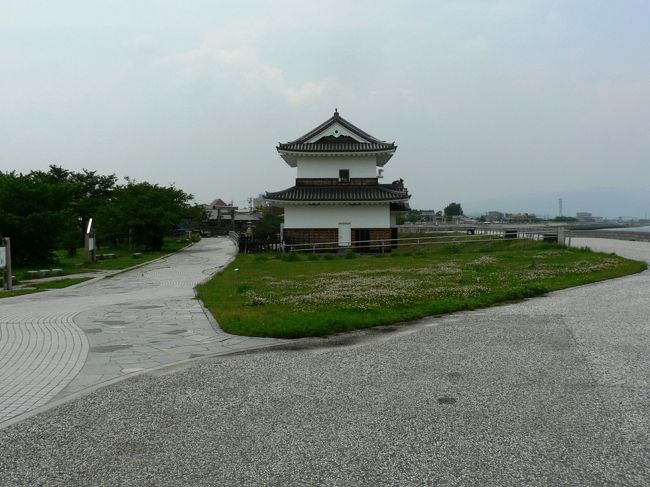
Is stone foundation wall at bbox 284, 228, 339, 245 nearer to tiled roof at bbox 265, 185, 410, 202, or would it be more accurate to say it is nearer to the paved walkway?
tiled roof at bbox 265, 185, 410, 202

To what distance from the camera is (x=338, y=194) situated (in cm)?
3738

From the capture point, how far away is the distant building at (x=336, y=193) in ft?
122

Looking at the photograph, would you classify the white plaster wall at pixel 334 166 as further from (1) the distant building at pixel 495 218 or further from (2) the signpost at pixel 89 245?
(1) the distant building at pixel 495 218

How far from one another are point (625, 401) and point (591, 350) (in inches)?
92.3

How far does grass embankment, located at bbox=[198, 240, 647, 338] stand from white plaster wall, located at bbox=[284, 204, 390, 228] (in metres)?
14.1

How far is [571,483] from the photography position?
12.8 ft

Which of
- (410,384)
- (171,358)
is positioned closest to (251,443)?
(410,384)

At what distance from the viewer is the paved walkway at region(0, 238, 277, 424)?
6.66m

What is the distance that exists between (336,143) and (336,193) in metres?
4.06

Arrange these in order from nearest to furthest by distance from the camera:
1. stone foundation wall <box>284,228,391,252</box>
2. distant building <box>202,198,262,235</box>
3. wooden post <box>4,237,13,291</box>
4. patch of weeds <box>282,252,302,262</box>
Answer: wooden post <box>4,237,13,291</box> < patch of weeds <box>282,252,302,262</box> < stone foundation wall <box>284,228,391,252</box> < distant building <box>202,198,262,235</box>

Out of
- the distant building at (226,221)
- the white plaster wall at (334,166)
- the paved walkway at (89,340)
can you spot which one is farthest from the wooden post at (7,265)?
the distant building at (226,221)

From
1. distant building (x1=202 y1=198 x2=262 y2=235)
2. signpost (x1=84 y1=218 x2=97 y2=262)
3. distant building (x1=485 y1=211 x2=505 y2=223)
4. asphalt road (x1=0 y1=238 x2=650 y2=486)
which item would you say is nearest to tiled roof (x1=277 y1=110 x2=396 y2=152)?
signpost (x1=84 y1=218 x2=97 y2=262)

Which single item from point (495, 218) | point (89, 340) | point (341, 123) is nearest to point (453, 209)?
point (495, 218)

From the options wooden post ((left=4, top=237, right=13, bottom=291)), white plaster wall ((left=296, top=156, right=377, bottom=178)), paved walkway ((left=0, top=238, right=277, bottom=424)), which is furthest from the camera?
white plaster wall ((left=296, top=156, right=377, bottom=178))
